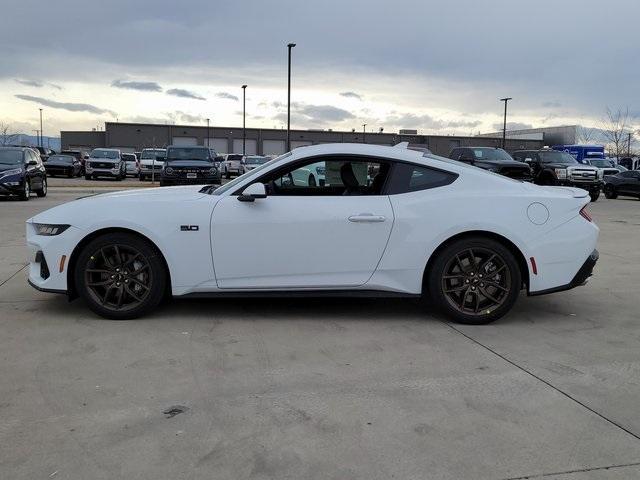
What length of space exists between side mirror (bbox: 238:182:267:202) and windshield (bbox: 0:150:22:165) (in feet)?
48.3

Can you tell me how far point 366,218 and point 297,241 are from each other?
1.98 feet

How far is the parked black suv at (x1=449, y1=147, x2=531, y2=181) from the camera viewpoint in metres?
20.1

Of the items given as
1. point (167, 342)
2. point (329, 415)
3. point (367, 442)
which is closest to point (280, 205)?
point (167, 342)

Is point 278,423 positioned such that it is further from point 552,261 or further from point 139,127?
point 139,127

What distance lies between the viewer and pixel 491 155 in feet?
70.0

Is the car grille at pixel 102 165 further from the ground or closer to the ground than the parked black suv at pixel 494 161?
closer to the ground

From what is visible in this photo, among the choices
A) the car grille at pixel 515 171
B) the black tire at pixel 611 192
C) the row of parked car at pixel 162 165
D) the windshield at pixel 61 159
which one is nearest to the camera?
the car grille at pixel 515 171

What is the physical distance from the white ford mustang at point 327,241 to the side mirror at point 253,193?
12 millimetres

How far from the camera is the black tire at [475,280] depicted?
4.94 meters

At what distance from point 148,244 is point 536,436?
3.28 meters

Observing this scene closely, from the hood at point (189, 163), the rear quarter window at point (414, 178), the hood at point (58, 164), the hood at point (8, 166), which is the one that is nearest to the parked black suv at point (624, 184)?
the hood at point (189, 163)

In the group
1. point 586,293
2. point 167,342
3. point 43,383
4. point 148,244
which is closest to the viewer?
point 43,383

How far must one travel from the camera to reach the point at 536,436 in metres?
3.10

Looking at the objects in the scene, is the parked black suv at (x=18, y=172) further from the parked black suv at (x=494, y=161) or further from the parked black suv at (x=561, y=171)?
the parked black suv at (x=561, y=171)
